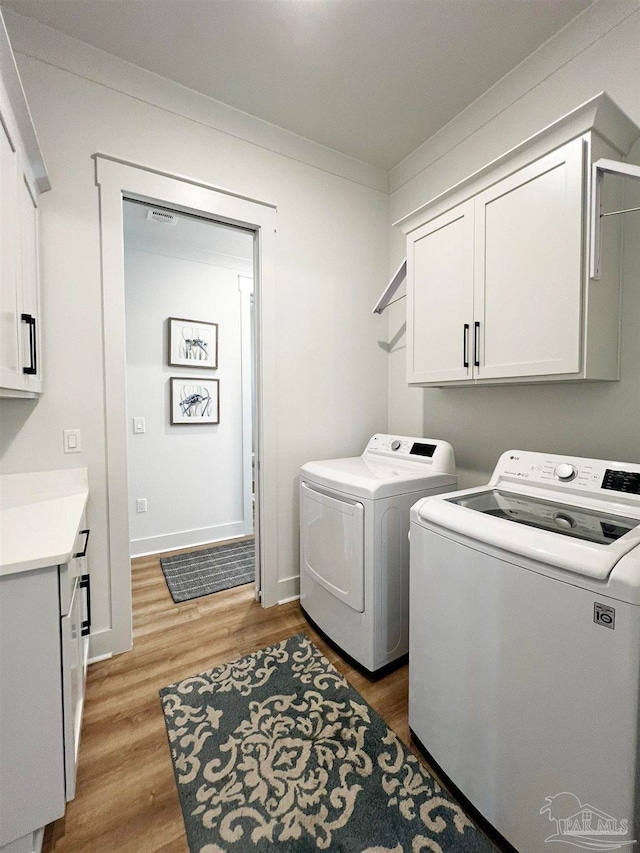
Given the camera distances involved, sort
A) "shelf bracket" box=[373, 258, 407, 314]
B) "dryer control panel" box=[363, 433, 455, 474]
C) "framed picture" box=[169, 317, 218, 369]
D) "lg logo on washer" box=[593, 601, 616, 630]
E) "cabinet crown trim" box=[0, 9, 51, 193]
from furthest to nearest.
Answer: "framed picture" box=[169, 317, 218, 369] < "shelf bracket" box=[373, 258, 407, 314] < "dryer control panel" box=[363, 433, 455, 474] < "cabinet crown trim" box=[0, 9, 51, 193] < "lg logo on washer" box=[593, 601, 616, 630]

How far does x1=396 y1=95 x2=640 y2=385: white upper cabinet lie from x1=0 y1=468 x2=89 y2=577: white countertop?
1663mm

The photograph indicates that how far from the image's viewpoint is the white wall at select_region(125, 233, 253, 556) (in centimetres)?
314

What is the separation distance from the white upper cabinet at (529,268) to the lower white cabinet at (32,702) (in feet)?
5.58

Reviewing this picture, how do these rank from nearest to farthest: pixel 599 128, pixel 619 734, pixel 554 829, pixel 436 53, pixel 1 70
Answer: pixel 619 734 < pixel 554 829 < pixel 1 70 < pixel 599 128 < pixel 436 53

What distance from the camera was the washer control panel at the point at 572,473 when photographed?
49.1 inches

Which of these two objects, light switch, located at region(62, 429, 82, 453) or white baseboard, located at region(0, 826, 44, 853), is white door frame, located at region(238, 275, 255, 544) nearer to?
light switch, located at region(62, 429, 82, 453)

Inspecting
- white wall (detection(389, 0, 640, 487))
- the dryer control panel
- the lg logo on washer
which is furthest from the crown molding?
the lg logo on washer

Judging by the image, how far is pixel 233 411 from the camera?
11.8 ft

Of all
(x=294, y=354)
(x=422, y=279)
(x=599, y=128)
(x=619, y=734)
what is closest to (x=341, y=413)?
(x=294, y=354)

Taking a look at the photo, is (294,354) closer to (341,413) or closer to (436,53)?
(341,413)

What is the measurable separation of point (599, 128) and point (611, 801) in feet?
6.29

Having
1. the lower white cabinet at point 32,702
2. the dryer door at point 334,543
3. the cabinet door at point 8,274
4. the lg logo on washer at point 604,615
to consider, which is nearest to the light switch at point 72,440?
the cabinet door at point 8,274

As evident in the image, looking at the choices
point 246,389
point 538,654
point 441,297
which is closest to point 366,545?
point 538,654

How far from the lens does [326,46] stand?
5.58 ft
